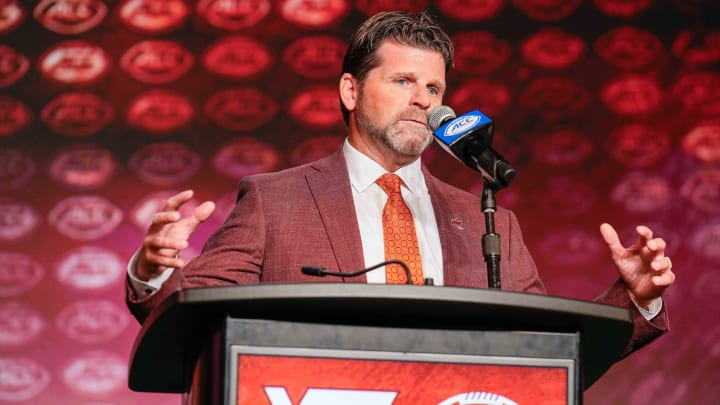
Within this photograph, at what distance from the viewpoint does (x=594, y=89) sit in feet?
11.0

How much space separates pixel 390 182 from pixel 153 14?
136 centimetres

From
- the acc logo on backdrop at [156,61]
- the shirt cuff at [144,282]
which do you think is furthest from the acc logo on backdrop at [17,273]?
the shirt cuff at [144,282]

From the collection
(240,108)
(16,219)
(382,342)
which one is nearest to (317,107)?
(240,108)

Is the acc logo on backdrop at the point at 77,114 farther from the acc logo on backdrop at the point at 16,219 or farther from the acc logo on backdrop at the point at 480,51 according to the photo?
the acc logo on backdrop at the point at 480,51

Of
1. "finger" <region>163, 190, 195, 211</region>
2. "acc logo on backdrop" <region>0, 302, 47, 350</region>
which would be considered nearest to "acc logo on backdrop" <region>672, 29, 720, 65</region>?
"acc logo on backdrop" <region>0, 302, 47, 350</region>

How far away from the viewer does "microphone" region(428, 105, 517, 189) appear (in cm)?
157

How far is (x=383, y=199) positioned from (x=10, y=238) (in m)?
1.38

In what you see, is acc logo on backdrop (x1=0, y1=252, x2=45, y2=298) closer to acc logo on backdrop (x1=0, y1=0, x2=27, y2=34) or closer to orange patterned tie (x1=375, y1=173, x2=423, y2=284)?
acc logo on backdrop (x1=0, y1=0, x2=27, y2=34)

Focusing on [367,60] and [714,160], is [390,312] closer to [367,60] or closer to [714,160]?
[367,60]

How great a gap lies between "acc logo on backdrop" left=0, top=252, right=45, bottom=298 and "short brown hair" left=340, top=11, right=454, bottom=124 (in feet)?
4.02

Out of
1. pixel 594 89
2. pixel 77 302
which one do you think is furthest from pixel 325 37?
pixel 77 302

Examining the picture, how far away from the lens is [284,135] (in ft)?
10.7

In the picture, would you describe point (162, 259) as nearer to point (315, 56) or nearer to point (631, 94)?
point (315, 56)

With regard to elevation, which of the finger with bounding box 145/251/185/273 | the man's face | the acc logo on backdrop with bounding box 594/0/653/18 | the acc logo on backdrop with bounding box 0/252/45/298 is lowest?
the finger with bounding box 145/251/185/273
